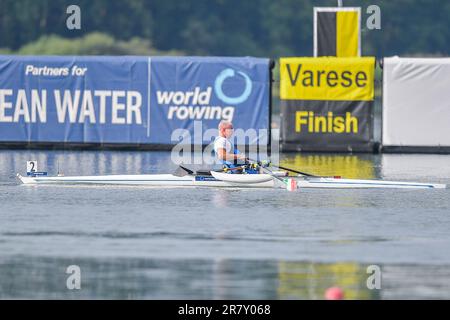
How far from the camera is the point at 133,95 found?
1451 inches

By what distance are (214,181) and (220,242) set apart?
7755 millimetres

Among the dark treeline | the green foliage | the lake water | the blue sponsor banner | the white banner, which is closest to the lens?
the lake water

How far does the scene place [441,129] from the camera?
119 ft

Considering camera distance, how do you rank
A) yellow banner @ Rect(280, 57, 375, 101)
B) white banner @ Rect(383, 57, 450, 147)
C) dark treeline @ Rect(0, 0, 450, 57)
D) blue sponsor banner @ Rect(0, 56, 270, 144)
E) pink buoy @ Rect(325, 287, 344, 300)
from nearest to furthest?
pink buoy @ Rect(325, 287, 344, 300) → white banner @ Rect(383, 57, 450, 147) → yellow banner @ Rect(280, 57, 375, 101) → blue sponsor banner @ Rect(0, 56, 270, 144) → dark treeline @ Rect(0, 0, 450, 57)

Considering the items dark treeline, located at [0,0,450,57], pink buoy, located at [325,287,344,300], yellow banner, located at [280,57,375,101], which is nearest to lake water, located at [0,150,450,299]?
pink buoy, located at [325,287,344,300]

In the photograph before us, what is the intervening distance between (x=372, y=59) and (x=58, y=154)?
8.81 metres

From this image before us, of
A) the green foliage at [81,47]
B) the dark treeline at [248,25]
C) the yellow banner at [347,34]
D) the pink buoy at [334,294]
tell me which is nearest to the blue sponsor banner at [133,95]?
the yellow banner at [347,34]

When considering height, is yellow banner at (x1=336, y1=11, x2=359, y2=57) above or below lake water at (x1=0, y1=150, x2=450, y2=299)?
above

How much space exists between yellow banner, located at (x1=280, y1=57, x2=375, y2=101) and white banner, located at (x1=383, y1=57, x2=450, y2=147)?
0.52m

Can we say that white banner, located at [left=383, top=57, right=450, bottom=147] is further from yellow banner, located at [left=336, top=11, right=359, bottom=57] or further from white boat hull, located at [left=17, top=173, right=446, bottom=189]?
white boat hull, located at [left=17, top=173, right=446, bottom=189]

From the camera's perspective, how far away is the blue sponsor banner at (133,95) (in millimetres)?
36656

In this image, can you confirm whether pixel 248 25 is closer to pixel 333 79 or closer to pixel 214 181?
pixel 333 79

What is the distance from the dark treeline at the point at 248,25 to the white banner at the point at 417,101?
5113cm

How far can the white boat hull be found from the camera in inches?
1053
